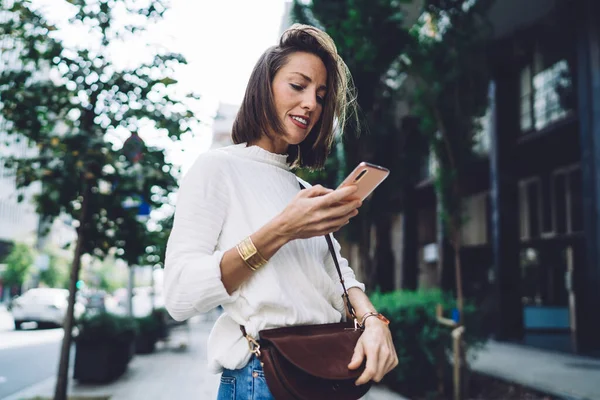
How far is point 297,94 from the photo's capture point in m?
1.56

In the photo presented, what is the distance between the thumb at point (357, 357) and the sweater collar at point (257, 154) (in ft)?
1.93

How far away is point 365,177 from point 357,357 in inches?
17.1

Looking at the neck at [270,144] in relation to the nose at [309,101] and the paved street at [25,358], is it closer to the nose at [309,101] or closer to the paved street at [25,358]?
the nose at [309,101]

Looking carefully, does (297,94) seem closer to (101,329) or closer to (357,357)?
(357,357)

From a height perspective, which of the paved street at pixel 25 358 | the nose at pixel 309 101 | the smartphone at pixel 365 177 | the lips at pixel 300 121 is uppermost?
the nose at pixel 309 101

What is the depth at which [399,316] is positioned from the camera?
714 cm

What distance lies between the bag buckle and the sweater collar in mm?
513

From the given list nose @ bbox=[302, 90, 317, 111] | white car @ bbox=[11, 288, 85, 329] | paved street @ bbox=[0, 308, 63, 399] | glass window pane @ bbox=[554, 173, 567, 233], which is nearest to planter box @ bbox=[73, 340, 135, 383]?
paved street @ bbox=[0, 308, 63, 399]

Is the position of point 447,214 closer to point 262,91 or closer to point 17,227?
point 262,91

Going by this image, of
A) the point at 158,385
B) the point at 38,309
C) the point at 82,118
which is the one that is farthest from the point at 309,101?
the point at 38,309

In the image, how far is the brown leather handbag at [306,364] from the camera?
1.25 meters

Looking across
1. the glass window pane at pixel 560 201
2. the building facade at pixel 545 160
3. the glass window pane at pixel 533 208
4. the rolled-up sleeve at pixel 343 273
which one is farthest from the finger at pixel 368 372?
the glass window pane at pixel 533 208

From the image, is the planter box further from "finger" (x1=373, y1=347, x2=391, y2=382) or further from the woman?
"finger" (x1=373, y1=347, x2=391, y2=382)

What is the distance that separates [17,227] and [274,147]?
6276 centimetres
